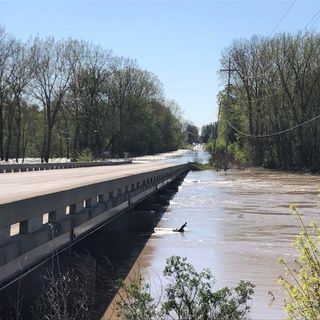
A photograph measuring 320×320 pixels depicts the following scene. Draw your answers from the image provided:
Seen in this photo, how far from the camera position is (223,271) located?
1258cm

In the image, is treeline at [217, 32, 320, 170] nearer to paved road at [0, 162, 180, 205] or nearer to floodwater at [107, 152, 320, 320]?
floodwater at [107, 152, 320, 320]

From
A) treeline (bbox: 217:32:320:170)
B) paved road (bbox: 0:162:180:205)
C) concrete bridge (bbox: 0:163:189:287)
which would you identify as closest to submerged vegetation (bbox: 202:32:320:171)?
treeline (bbox: 217:32:320:170)

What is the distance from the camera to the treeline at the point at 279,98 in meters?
70.2

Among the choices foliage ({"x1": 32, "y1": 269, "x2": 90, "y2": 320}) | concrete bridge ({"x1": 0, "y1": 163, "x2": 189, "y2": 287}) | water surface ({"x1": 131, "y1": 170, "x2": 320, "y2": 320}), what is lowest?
water surface ({"x1": 131, "y1": 170, "x2": 320, "y2": 320})

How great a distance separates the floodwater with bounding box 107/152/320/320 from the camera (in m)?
11.4

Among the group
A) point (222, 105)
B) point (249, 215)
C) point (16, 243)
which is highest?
point (222, 105)

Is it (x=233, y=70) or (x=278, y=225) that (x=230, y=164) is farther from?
(x=278, y=225)

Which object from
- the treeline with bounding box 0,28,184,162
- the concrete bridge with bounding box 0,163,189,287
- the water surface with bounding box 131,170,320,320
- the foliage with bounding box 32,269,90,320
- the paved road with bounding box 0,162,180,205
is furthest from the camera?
the treeline with bounding box 0,28,184,162

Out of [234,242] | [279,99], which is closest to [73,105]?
[279,99]

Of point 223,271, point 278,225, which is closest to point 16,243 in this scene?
point 223,271

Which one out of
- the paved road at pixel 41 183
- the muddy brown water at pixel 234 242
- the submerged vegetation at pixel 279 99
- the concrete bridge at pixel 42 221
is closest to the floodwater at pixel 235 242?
the muddy brown water at pixel 234 242

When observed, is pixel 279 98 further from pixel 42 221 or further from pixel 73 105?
pixel 42 221

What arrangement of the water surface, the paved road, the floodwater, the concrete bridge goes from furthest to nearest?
the water surface < the floodwater < the paved road < the concrete bridge

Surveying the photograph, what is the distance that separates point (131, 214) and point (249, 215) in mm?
6149
